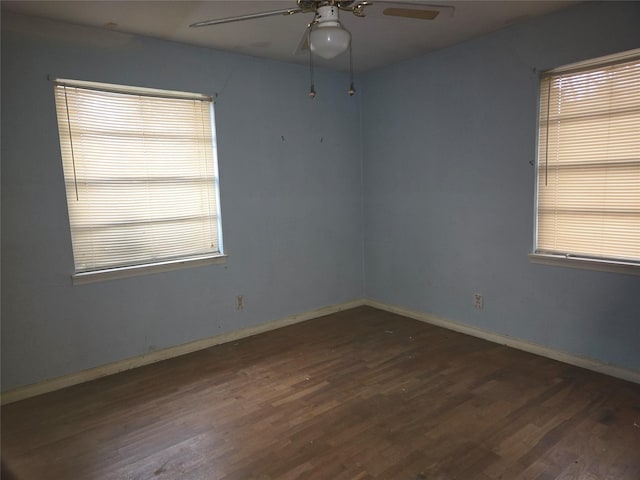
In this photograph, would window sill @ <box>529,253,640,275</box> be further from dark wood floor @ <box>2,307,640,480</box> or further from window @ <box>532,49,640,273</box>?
dark wood floor @ <box>2,307,640,480</box>

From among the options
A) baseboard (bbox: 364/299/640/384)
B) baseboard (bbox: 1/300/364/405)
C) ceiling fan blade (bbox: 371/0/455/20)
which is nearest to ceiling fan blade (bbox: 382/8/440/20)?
ceiling fan blade (bbox: 371/0/455/20)

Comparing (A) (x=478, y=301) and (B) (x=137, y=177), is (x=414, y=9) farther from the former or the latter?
(A) (x=478, y=301)

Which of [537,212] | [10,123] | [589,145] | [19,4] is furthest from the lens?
[537,212]

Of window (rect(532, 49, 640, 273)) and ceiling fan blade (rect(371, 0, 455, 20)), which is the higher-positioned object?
ceiling fan blade (rect(371, 0, 455, 20))

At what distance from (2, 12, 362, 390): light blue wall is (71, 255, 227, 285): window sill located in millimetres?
55

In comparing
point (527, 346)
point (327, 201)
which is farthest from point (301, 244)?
point (527, 346)

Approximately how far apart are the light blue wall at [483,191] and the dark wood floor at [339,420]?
0.41 metres

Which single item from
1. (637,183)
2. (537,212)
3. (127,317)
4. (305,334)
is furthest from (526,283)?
(127,317)

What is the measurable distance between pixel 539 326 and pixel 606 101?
1.71 m

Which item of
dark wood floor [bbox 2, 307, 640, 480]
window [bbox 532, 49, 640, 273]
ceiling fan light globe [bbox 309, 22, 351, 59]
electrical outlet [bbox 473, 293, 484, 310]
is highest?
ceiling fan light globe [bbox 309, 22, 351, 59]

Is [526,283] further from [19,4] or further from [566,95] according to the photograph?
[19,4]

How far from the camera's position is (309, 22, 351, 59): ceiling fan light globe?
1832 mm

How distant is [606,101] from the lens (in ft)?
9.34

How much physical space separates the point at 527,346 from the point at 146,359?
3.09 meters
